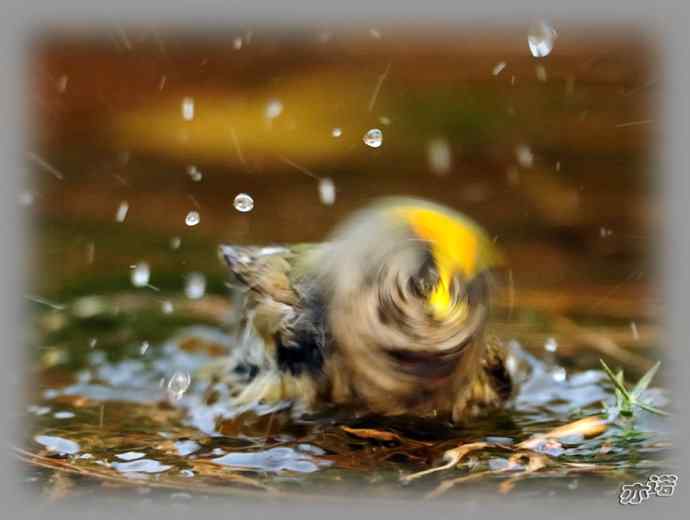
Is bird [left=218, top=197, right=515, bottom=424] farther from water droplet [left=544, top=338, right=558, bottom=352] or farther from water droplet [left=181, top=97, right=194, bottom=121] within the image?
water droplet [left=181, top=97, right=194, bottom=121]

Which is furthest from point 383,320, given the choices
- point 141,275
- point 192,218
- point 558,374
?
point 192,218

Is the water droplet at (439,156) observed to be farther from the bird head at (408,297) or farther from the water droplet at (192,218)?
the bird head at (408,297)

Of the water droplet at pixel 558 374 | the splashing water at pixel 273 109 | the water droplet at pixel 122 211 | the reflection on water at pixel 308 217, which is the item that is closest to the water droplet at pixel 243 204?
the reflection on water at pixel 308 217

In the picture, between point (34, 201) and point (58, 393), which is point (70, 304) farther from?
point (34, 201)

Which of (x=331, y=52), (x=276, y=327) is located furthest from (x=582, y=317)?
(x=331, y=52)

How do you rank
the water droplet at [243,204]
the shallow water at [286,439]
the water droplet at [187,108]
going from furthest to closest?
the water droplet at [187,108] → the water droplet at [243,204] → the shallow water at [286,439]

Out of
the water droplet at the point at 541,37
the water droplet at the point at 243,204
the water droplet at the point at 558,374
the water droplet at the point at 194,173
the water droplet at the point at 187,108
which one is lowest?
the water droplet at the point at 558,374

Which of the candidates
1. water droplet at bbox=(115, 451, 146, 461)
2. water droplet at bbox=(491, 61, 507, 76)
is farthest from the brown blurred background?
water droplet at bbox=(115, 451, 146, 461)
